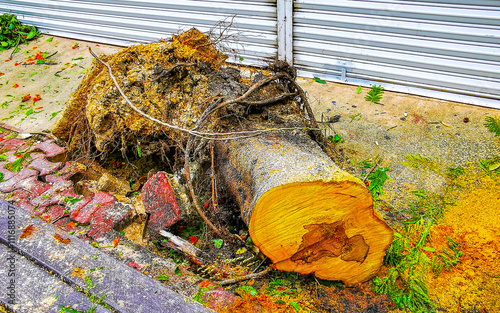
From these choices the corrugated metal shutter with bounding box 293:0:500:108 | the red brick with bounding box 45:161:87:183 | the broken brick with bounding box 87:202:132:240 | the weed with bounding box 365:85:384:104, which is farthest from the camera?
the weed with bounding box 365:85:384:104

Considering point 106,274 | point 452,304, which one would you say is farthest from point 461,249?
point 106,274

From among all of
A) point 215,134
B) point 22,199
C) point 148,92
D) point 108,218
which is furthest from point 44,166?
point 215,134

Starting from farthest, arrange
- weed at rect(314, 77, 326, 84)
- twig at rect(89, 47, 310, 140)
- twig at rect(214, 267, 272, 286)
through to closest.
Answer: weed at rect(314, 77, 326, 84) < twig at rect(89, 47, 310, 140) < twig at rect(214, 267, 272, 286)

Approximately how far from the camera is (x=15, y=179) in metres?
3.01

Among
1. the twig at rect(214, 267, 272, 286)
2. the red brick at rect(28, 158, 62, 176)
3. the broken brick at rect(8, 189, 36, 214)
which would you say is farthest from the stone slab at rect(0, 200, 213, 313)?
the red brick at rect(28, 158, 62, 176)

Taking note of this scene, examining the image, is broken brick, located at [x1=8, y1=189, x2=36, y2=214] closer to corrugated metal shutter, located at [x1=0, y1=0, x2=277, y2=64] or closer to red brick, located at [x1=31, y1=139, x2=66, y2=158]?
red brick, located at [x1=31, y1=139, x2=66, y2=158]

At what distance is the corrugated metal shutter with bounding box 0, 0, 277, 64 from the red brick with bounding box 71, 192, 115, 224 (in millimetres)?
1993

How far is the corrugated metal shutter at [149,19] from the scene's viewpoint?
4.33 m

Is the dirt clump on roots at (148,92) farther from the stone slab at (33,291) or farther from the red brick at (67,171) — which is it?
the stone slab at (33,291)

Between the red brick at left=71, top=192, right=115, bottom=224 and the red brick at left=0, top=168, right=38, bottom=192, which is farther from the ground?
the red brick at left=0, top=168, right=38, bottom=192

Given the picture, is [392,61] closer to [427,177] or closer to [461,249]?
[427,177]

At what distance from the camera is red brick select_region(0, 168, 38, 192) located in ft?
9.57

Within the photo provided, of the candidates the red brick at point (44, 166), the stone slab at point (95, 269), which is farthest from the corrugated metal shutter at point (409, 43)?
the stone slab at point (95, 269)

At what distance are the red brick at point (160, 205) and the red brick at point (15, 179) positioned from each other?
1.25 meters
